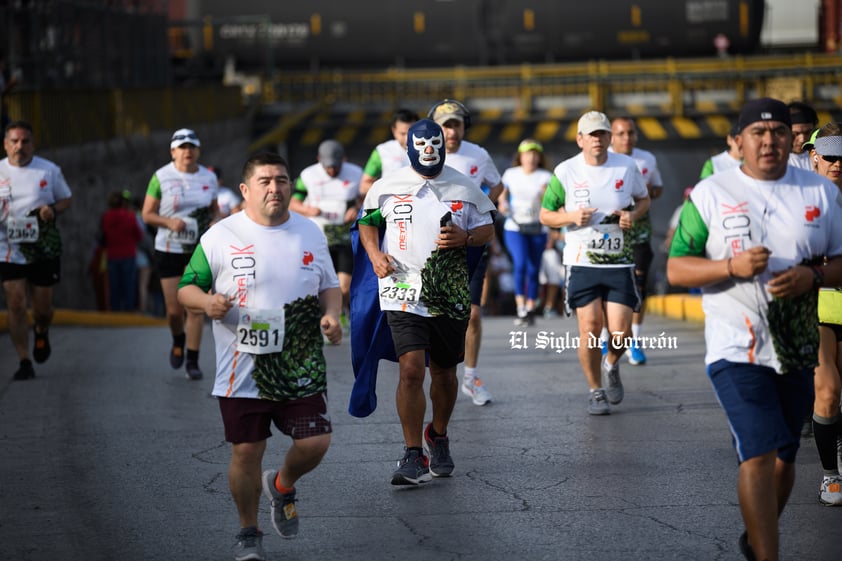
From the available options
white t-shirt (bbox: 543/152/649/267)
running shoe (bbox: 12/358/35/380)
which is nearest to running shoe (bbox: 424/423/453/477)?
white t-shirt (bbox: 543/152/649/267)

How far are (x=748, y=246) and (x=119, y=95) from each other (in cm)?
1856

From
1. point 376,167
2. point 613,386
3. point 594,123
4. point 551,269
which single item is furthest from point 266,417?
point 551,269

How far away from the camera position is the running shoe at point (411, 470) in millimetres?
8102

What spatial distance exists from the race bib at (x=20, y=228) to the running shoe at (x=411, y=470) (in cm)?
521

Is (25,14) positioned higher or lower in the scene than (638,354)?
higher

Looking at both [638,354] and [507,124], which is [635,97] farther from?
[638,354]

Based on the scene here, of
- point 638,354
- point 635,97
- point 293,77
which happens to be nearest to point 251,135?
point 293,77

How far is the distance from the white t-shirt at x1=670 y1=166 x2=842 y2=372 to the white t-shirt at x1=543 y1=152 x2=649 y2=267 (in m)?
4.26

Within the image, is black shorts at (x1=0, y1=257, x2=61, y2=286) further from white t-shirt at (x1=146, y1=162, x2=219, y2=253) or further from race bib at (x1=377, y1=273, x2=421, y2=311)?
race bib at (x1=377, y1=273, x2=421, y2=311)

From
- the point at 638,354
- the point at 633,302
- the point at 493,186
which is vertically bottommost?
the point at 638,354

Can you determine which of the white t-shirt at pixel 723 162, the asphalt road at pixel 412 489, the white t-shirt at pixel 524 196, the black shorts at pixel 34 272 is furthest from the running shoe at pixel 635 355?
the black shorts at pixel 34 272

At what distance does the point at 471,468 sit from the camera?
864cm

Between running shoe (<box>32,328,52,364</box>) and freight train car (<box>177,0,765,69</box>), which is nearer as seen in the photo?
running shoe (<box>32,328,52,364</box>)

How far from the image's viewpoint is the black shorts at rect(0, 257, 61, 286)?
12203 millimetres
